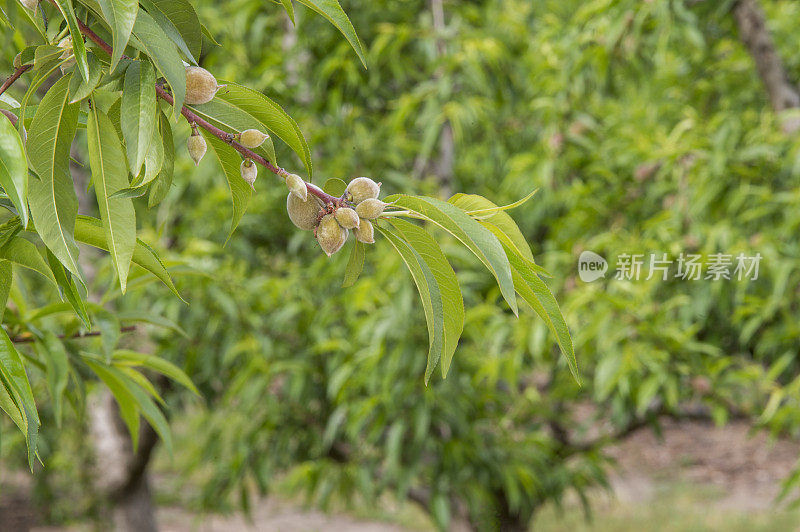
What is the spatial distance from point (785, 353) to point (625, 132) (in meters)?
0.62

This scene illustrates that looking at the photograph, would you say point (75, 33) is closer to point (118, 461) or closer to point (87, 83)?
point (87, 83)

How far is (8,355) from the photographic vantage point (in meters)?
0.41

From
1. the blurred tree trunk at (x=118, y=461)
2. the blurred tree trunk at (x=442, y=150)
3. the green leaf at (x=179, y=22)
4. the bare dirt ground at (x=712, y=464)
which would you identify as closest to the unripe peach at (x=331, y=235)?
the green leaf at (x=179, y=22)

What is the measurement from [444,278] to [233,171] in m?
0.14

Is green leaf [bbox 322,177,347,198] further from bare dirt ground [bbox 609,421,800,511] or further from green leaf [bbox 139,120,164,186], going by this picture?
bare dirt ground [bbox 609,421,800,511]

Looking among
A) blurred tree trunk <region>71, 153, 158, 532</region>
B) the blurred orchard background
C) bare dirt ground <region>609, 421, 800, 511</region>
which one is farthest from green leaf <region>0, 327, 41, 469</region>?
bare dirt ground <region>609, 421, 800, 511</region>

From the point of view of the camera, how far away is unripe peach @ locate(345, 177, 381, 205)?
1.35 feet

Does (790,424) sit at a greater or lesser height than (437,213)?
lesser

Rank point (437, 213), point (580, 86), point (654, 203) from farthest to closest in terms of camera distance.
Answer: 1. point (654, 203)
2. point (580, 86)
3. point (437, 213)

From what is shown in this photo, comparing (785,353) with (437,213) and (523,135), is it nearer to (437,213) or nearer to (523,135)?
(523,135)

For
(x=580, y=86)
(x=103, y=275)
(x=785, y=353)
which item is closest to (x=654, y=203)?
(x=580, y=86)

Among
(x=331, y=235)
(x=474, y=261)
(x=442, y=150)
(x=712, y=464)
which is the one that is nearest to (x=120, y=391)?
(x=331, y=235)

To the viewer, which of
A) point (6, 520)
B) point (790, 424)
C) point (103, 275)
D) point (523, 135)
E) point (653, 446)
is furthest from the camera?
point (653, 446)

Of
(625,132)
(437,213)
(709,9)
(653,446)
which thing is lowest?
(653,446)
